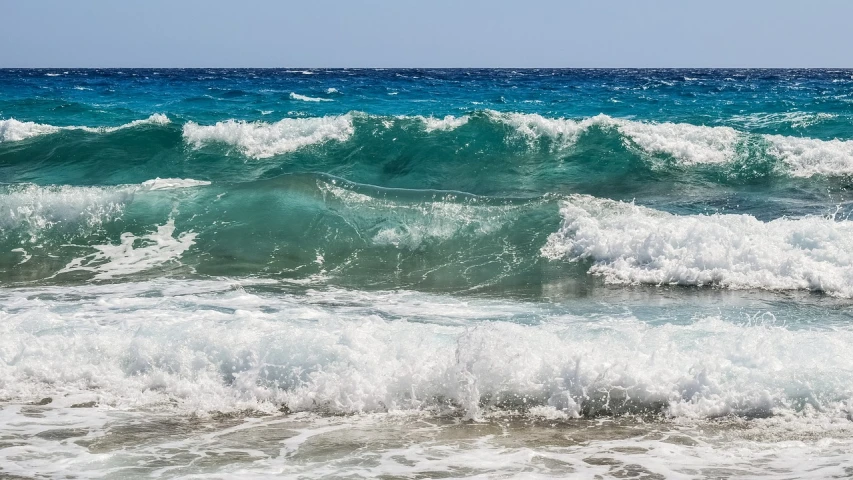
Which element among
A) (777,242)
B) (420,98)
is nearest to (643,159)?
(777,242)

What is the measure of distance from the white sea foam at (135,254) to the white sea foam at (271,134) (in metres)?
7.07

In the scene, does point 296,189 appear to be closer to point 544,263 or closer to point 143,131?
point 544,263

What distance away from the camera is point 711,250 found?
32.4 ft

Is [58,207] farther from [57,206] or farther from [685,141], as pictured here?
[685,141]

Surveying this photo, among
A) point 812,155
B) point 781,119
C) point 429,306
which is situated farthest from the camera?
point 781,119

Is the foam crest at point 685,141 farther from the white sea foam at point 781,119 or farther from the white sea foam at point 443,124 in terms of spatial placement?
the white sea foam at point 781,119

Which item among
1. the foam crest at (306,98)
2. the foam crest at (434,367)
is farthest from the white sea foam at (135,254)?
the foam crest at (306,98)

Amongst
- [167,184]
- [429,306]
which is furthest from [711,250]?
[167,184]

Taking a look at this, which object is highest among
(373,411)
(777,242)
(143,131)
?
(143,131)

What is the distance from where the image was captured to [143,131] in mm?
19844

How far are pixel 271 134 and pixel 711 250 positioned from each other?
1239cm

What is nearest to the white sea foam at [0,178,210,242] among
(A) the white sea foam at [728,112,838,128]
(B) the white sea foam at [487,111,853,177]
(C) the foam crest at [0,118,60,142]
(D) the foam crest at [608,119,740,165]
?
(C) the foam crest at [0,118,60,142]

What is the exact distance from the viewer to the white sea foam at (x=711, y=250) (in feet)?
30.7

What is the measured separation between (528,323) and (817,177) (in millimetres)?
11563
